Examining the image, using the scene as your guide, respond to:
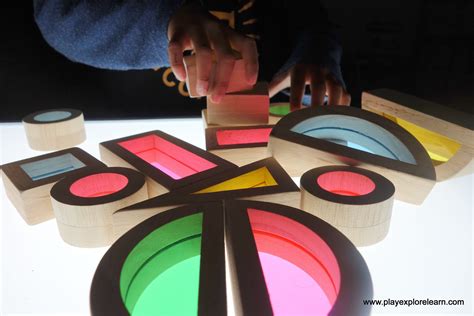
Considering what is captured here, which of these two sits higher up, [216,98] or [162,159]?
[216,98]

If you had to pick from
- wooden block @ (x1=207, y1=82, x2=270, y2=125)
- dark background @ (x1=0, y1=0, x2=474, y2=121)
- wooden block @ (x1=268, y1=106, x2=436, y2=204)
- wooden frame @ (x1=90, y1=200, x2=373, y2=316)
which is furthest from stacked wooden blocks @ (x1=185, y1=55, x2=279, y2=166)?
dark background @ (x1=0, y1=0, x2=474, y2=121)

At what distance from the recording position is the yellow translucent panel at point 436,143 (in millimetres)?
1026

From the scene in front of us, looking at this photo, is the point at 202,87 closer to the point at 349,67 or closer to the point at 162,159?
the point at 162,159

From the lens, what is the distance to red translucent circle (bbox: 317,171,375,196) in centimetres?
87

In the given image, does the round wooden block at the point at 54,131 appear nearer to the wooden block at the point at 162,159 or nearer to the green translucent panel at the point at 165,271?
the wooden block at the point at 162,159

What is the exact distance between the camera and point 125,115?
1.83 m

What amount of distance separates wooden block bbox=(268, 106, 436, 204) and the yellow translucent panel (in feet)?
0.37

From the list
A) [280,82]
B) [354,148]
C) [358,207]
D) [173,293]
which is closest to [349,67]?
[280,82]

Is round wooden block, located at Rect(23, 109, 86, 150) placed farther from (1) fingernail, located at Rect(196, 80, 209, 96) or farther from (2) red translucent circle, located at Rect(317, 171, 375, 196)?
(2) red translucent circle, located at Rect(317, 171, 375, 196)

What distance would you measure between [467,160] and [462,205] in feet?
0.36

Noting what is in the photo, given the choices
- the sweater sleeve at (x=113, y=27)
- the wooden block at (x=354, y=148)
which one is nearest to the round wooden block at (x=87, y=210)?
the wooden block at (x=354, y=148)

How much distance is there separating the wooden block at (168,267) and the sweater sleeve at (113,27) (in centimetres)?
75

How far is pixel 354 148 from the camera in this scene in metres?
1.01

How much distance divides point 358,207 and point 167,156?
1.85ft
